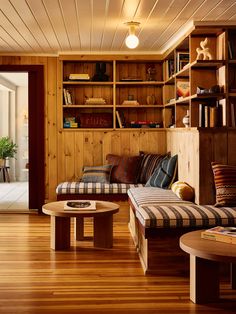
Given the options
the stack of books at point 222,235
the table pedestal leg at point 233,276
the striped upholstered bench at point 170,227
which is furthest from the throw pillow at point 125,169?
the stack of books at point 222,235

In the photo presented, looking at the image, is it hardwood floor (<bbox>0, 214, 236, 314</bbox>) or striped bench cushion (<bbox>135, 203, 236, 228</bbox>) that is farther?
striped bench cushion (<bbox>135, 203, 236, 228</bbox>)

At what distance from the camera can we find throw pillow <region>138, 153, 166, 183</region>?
6648 mm

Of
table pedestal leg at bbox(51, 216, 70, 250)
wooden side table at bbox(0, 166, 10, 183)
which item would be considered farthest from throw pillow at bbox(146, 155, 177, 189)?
wooden side table at bbox(0, 166, 10, 183)

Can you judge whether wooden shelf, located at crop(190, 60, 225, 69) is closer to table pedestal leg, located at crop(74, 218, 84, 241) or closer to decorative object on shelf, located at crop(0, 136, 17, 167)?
table pedestal leg, located at crop(74, 218, 84, 241)

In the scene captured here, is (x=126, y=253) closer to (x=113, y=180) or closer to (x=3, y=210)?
(x=113, y=180)

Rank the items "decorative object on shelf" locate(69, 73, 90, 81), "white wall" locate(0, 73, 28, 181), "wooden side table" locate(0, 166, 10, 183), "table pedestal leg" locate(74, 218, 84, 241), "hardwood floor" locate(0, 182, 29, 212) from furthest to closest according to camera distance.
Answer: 1. "white wall" locate(0, 73, 28, 181)
2. "wooden side table" locate(0, 166, 10, 183)
3. "hardwood floor" locate(0, 182, 29, 212)
4. "decorative object on shelf" locate(69, 73, 90, 81)
5. "table pedestal leg" locate(74, 218, 84, 241)

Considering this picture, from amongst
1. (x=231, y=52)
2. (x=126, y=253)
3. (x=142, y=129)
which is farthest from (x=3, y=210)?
(x=231, y=52)

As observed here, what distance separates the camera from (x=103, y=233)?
→ 4.91m

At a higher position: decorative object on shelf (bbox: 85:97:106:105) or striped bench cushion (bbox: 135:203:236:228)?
decorative object on shelf (bbox: 85:97:106:105)

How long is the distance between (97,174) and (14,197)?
8.92 ft

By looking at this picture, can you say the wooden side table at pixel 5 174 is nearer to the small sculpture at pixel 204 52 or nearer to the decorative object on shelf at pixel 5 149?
the decorative object on shelf at pixel 5 149

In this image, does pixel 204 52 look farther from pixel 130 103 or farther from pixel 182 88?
pixel 130 103

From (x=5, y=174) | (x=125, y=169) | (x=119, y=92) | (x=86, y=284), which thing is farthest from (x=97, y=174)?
(x=5, y=174)

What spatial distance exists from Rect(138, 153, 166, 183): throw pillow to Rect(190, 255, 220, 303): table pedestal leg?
130 inches
